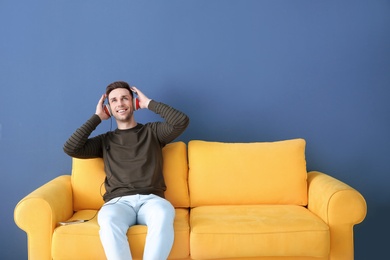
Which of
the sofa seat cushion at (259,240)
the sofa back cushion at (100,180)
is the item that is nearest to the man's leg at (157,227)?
the sofa seat cushion at (259,240)

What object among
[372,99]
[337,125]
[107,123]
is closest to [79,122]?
[107,123]

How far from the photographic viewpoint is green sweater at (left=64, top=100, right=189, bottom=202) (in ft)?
8.37

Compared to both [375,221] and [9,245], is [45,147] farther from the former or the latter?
[375,221]

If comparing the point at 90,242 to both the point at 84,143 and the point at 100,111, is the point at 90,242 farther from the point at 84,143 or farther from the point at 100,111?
the point at 100,111

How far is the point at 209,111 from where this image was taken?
3121 millimetres

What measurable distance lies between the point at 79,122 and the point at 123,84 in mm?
546

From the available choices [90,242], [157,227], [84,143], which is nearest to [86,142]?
[84,143]

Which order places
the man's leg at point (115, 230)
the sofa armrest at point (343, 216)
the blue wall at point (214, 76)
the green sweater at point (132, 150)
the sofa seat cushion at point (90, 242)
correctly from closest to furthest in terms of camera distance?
the man's leg at point (115, 230), the sofa seat cushion at point (90, 242), the sofa armrest at point (343, 216), the green sweater at point (132, 150), the blue wall at point (214, 76)

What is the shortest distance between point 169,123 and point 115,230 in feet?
2.66

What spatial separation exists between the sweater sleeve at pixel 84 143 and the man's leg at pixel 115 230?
45cm

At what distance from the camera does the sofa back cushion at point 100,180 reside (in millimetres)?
2682

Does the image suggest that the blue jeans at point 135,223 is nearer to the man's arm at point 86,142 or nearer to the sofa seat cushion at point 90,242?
the sofa seat cushion at point 90,242

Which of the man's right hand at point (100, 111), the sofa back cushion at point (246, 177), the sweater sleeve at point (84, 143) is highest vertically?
the man's right hand at point (100, 111)

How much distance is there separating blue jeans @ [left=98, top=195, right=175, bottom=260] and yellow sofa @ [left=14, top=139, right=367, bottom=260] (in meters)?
0.08
